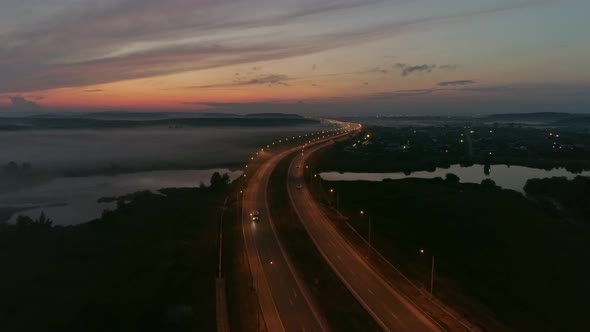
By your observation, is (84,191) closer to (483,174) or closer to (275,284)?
(275,284)

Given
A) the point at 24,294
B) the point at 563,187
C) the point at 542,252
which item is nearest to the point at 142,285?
the point at 24,294

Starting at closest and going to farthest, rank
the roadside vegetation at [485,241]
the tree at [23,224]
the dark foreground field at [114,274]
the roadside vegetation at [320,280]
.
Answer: the roadside vegetation at [320,280]
the dark foreground field at [114,274]
the roadside vegetation at [485,241]
the tree at [23,224]

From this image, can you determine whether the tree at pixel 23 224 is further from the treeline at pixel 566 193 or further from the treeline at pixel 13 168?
the treeline at pixel 566 193

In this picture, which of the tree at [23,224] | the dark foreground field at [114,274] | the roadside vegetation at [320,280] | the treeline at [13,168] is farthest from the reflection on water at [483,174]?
the treeline at [13,168]

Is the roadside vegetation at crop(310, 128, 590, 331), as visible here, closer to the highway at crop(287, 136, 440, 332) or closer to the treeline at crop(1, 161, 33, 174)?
the highway at crop(287, 136, 440, 332)

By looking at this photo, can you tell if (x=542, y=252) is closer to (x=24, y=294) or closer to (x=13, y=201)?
(x=24, y=294)

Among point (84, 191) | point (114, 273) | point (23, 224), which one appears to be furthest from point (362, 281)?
point (84, 191)

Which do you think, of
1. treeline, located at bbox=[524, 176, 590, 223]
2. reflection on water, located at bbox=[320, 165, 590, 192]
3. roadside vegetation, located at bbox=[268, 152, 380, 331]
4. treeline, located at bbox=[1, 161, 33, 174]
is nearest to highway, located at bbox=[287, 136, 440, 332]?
roadside vegetation, located at bbox=[268, 152, 380, 331]
